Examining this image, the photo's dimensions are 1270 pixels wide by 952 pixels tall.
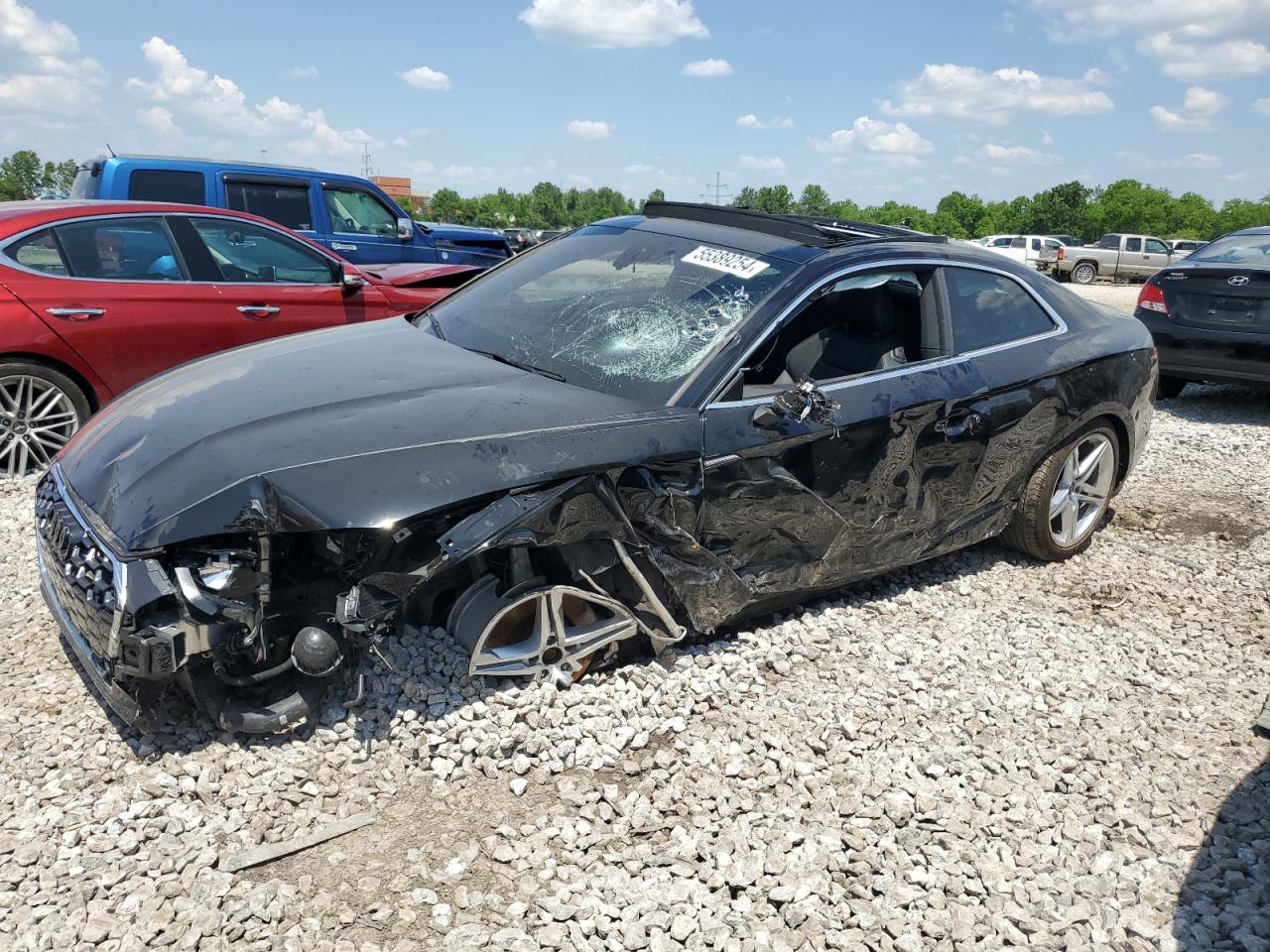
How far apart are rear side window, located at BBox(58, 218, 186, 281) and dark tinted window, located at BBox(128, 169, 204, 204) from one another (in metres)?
2.99

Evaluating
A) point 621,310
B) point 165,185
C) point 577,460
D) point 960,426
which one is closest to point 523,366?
point 621,310

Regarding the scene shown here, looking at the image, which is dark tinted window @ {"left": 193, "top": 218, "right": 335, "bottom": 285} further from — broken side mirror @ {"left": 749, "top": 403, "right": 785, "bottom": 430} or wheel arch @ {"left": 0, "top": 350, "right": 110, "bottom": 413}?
broken side mirror @ {"left": 749, "top": 403, "right": 785, "bottom": 430}

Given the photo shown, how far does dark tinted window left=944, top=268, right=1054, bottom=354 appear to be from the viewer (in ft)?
13.8

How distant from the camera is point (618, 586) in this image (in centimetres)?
332

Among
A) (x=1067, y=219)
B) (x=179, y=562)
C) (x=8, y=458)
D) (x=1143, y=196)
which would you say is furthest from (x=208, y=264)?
(x=1143, y=196)

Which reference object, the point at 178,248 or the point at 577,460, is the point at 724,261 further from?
the point at 178,248

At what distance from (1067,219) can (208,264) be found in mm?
63972

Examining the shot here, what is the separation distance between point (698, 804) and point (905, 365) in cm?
202

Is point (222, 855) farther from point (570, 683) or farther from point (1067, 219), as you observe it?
point (1067, 219)

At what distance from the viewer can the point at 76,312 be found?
549cm

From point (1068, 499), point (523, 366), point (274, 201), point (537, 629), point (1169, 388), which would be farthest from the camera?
point (274, 201)

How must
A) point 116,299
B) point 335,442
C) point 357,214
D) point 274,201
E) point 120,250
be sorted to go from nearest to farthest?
point 335,442, point 116,299, point 120,250, point 274,201, point 357,214

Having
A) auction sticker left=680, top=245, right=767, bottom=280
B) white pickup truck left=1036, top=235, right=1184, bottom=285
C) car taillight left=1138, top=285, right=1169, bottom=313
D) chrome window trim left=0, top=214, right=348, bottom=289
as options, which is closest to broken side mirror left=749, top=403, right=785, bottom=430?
auction sticker left=680, top=245, right=767, bottom=280

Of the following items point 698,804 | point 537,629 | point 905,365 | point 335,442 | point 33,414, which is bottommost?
point 698,804
